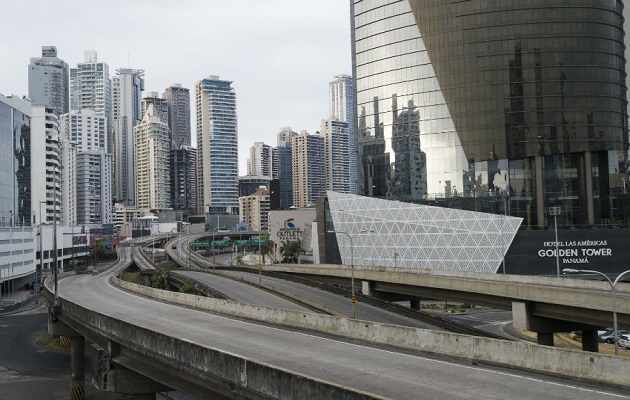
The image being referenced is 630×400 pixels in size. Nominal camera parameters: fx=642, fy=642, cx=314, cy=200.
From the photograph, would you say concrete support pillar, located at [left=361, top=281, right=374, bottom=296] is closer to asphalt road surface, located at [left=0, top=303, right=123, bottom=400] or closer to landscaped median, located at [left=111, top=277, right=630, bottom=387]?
asphalt road surface, located at [left=0, top=303, right=123, bottom=400]

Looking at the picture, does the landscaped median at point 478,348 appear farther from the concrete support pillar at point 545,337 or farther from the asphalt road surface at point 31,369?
the asphalt road surface at point 31,369

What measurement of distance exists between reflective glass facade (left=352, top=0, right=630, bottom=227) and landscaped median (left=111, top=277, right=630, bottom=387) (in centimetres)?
7993

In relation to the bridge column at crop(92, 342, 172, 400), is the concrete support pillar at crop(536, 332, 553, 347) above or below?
below

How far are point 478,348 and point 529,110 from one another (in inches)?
3618

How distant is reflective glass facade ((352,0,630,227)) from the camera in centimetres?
10812

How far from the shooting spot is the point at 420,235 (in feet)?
359

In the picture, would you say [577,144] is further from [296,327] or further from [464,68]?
[296,327]

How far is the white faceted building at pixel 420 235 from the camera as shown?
10425 centimetres

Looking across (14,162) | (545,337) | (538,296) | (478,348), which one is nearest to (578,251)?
(545,337)

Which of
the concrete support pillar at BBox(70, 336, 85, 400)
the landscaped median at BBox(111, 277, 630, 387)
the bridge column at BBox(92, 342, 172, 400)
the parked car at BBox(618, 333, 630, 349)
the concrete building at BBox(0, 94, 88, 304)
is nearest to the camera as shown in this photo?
the landscaped median at BBox(111, 277, 630, 387)

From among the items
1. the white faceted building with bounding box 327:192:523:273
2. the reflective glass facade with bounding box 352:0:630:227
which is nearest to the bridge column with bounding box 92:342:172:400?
the white faceted building with bounding box 327:192:523:273

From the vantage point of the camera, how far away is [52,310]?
183 feet

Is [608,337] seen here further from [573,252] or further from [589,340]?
[573,252]

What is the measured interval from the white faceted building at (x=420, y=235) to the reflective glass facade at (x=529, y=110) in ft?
10.4
